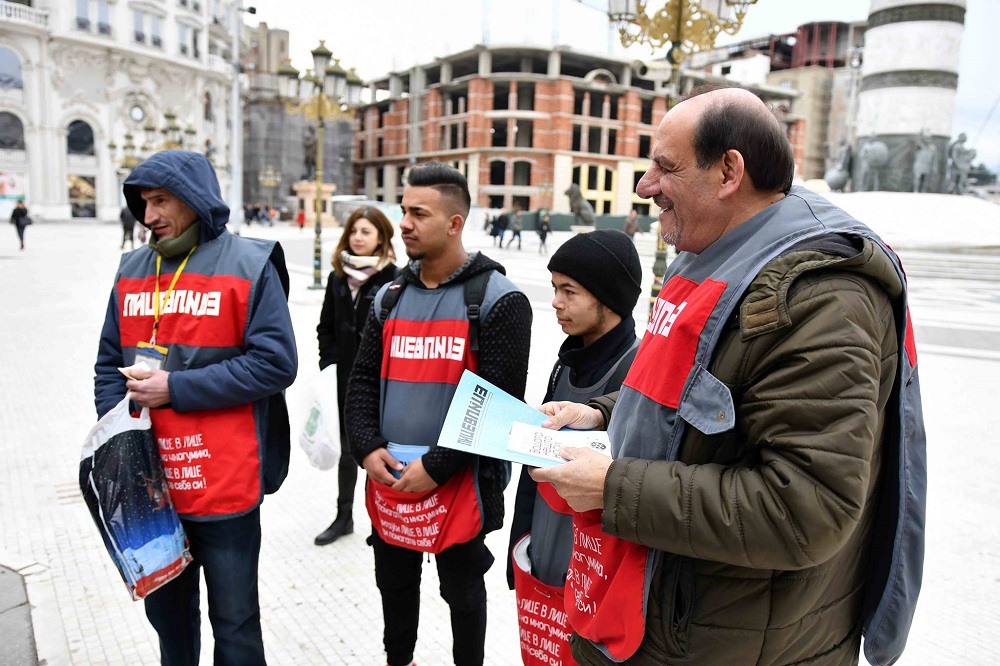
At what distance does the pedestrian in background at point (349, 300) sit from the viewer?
3736 mm

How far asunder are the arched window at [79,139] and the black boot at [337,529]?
159 ft

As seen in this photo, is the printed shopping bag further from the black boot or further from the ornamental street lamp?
the ornamental street lamp

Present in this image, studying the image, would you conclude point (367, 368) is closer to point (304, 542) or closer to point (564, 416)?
point (564, 416)

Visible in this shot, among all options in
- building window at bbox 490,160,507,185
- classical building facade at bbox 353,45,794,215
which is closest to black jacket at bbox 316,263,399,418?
classical building facade at bbox 353,45,794,215

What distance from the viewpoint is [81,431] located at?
5273mm

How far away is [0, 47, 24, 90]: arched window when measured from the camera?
3975 centimetres

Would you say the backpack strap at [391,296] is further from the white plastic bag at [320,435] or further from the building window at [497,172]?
the building window at [497,172]

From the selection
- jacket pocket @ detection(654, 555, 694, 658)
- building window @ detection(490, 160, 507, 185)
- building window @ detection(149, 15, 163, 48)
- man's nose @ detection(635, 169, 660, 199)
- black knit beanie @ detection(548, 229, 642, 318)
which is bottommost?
jacket pocket @ detection(654, 555, 694, 658)

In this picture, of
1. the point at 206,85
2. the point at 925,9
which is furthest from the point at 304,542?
the point at 206,85

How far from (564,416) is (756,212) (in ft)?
2.30

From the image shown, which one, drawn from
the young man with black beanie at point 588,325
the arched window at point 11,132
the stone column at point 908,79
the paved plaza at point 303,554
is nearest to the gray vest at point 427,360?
the young man with black beanie at point 588,325

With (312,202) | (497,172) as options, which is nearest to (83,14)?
(312,202)

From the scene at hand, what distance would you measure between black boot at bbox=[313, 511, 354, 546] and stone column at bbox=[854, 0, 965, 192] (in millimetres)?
21787

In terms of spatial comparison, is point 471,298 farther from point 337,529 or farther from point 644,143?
point 644,143
